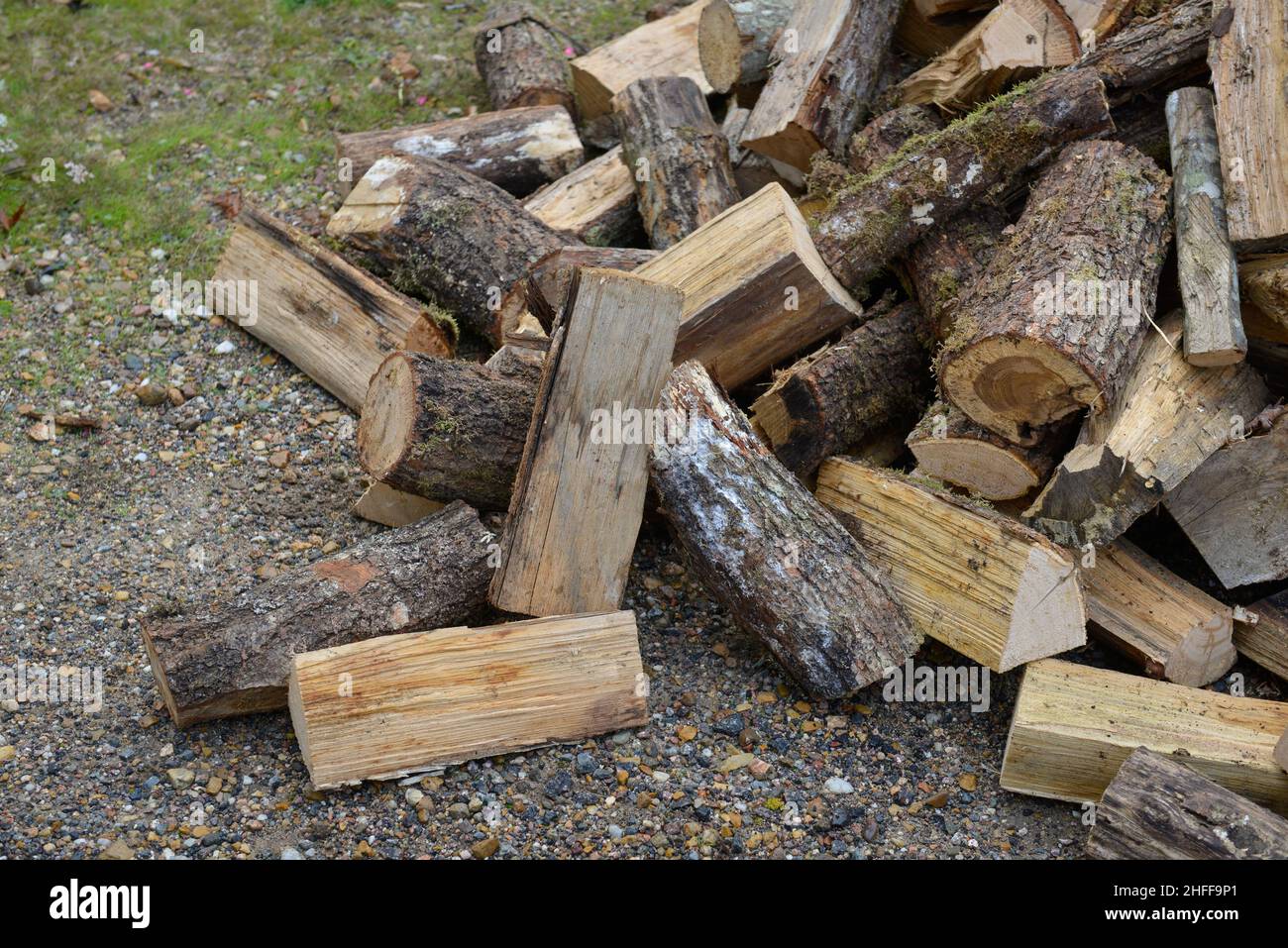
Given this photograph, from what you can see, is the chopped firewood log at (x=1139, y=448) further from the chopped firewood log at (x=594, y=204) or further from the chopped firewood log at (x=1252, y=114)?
the chopped firewood log at (x=594, y=204)

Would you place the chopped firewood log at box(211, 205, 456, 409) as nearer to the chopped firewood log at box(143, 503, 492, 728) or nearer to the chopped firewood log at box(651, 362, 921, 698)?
the chopped firewood log at box(143, 503, 492, 728)

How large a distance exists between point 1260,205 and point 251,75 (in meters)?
5.57

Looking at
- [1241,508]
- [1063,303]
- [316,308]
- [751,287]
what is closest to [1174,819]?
[1241,508]

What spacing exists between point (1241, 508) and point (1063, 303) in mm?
992

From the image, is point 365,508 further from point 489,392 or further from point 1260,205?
point 1260,205

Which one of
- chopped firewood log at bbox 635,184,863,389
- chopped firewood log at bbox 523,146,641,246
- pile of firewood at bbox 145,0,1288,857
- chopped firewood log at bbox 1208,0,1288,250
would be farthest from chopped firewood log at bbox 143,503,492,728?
Result: chopped firewood log at bbox 1208,0,1288,250

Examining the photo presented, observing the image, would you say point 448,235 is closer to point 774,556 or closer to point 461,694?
point 774,556

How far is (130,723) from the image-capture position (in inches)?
149

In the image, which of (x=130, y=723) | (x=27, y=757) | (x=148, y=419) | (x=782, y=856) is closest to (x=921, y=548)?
(x=782, y=856)

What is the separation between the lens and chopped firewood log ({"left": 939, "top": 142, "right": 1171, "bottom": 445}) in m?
3.85

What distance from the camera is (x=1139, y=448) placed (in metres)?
3.87

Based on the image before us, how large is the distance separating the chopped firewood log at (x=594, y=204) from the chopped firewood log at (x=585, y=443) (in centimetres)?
165

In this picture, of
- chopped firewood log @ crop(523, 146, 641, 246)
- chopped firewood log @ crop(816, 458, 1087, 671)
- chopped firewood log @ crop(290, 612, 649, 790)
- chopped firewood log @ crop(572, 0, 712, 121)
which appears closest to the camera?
chopped firewood log @ crop(290, 612, 649, 790)

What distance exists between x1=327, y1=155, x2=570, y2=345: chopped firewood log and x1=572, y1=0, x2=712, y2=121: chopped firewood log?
124cm
